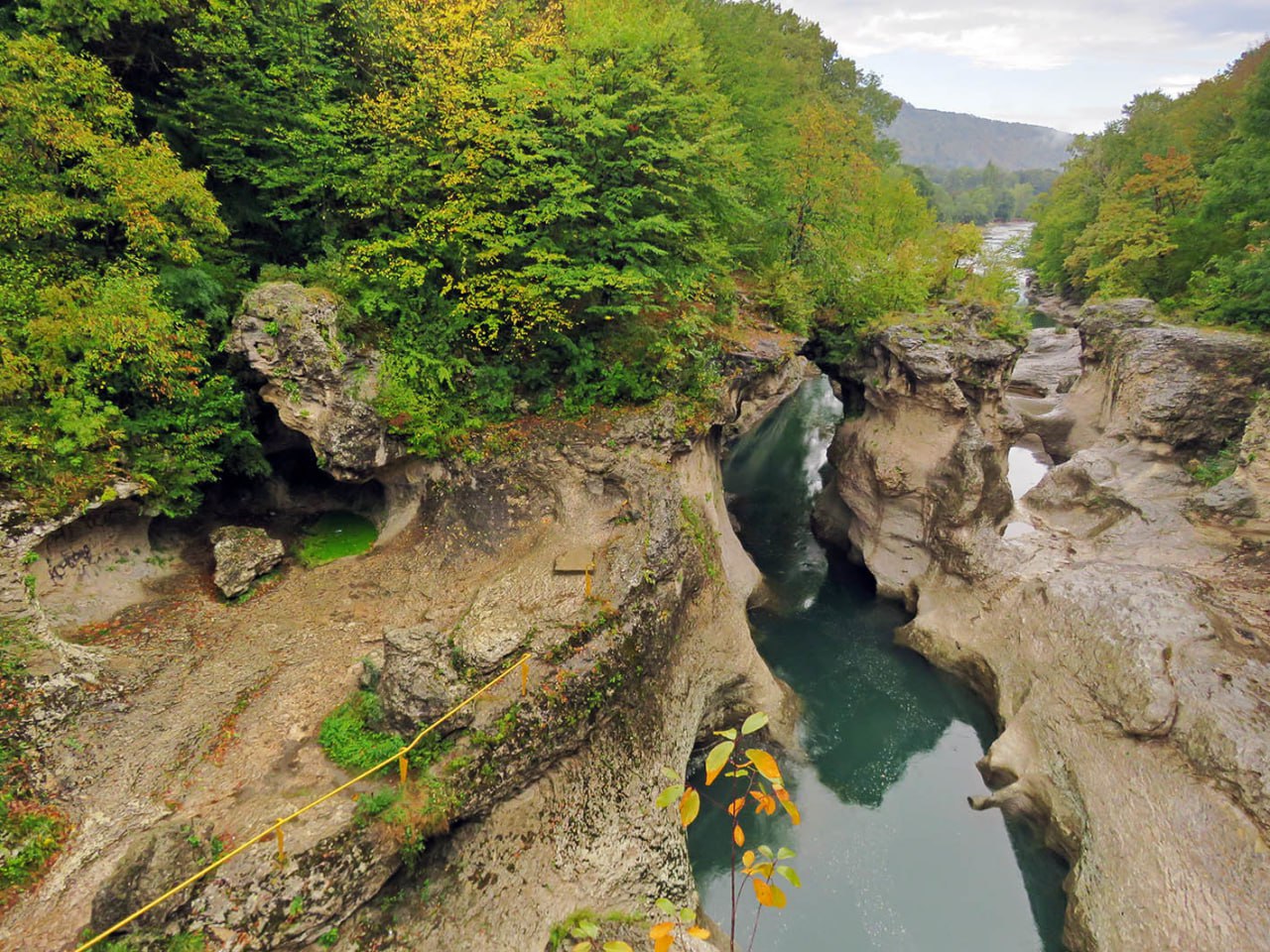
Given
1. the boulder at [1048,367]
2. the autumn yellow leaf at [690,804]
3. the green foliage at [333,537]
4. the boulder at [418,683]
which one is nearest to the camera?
the autumn yellow leaf at [690,804]

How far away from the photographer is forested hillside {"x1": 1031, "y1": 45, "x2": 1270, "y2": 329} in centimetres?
1847

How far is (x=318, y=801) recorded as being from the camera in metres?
7.76

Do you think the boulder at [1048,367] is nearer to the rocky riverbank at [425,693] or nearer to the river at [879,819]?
the river at [879,819]

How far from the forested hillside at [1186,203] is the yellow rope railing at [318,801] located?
2312 cm

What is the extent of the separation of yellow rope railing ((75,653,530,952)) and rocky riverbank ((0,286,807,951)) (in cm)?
17

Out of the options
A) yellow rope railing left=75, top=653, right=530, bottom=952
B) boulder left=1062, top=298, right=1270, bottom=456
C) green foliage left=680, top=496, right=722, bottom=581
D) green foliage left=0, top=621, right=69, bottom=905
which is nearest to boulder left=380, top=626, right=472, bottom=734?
yellow rope railing left=75, top=653, right=530, bottom=952

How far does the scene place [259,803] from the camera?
822 cm

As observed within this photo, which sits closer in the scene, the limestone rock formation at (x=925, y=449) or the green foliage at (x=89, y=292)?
the green foliage at (x=89, y=292)

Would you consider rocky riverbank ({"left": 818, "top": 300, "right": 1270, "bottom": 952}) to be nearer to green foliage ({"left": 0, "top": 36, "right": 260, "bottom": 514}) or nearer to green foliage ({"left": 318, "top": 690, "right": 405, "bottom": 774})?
green foliage ({"left": 318, "top": 690, "right": 405, "bottom": 774})

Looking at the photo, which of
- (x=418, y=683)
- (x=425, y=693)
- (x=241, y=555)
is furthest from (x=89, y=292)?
(x=425, y=693)

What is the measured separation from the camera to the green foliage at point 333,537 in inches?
530

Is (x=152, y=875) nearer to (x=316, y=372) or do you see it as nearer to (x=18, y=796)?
(x=18, y=796)

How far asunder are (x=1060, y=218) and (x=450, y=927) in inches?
2378

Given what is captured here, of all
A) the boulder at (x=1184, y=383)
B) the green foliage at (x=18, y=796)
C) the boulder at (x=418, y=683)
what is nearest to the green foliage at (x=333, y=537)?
the boulder at (x=418, y=683)
